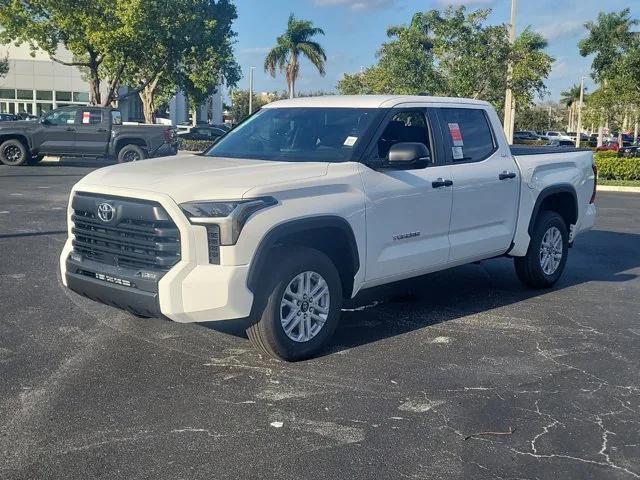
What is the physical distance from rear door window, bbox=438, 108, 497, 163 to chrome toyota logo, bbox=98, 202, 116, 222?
9.87 ft

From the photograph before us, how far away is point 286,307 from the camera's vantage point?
531cm

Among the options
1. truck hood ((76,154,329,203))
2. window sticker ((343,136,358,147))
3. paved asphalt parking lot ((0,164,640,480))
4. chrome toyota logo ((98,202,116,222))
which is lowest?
paved asphalt parking lot ((0,164,640,480))

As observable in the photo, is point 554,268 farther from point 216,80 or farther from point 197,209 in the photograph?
point 216,80

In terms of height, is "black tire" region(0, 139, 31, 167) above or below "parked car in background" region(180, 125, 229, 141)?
below

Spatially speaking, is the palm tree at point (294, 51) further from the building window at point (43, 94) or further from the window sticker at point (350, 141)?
the window sticker at point (350, 141)

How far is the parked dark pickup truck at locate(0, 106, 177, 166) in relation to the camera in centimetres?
2216

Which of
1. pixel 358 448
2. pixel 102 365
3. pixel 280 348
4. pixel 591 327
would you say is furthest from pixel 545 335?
pixel 102 365

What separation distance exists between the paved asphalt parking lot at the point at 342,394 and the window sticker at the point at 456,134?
1540 mm

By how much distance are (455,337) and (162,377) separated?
7.92ft

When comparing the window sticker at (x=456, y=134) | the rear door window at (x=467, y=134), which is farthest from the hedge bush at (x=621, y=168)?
the window sticker at (x=456, y=134)

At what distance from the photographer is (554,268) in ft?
26.3

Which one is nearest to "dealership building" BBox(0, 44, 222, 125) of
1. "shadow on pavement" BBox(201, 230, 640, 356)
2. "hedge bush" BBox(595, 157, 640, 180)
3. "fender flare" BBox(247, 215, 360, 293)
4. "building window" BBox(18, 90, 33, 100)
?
"building window" BBox(18, 90, 33, 100)

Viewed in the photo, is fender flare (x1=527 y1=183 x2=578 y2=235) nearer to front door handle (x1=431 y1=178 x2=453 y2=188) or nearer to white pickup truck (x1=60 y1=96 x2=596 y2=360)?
white pickup truck (x1=60 y1=96 x2=596 y2=360)

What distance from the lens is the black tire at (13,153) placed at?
72.2 ft
